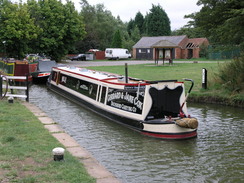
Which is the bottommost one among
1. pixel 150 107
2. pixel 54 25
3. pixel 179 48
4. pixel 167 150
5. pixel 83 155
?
pixel 167 150

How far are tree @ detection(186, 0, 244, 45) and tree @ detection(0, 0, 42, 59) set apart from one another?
73.0 ft

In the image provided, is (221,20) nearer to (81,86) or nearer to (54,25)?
(81,86)

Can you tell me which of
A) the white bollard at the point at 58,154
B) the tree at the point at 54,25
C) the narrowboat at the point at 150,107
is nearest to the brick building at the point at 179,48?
the tree at the point at 54,25

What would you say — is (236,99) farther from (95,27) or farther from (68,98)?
(95,27)

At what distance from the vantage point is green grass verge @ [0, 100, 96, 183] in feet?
18.9

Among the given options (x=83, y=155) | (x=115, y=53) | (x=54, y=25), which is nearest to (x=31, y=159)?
(x=83, y=155)

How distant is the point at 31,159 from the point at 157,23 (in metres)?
72.6

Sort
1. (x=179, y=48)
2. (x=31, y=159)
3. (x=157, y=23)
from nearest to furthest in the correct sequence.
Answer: (x=31, y=159), (x=179, y=48), (x=157, y=23)

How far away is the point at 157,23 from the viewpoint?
76.6 m

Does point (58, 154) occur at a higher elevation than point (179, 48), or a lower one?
lower

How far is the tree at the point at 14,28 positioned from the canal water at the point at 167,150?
2216 centimetres

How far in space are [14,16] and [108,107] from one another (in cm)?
2522

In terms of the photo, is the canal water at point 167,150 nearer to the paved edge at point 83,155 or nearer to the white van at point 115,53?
the paved edge at point 83,155

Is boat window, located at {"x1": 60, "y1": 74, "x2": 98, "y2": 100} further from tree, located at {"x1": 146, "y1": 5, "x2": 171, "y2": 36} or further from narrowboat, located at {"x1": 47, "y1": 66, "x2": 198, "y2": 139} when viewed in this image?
tree, located at {"x1": 146, "y1": 5, "x2": 171, "y2": 36}
